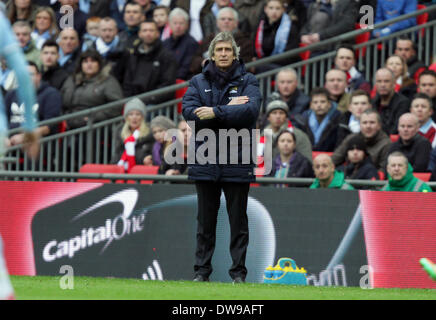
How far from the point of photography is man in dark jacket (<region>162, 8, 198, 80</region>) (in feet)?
57.2

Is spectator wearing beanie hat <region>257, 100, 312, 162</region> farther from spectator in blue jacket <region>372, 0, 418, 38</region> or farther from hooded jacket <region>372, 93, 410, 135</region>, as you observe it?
spectator in blue jacket <region>372, 0, 418, 38</region>

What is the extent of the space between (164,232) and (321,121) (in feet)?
11.7

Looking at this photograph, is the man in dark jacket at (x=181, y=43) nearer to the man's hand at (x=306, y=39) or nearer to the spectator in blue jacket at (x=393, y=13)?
the man's hand at (x=306, y=39)

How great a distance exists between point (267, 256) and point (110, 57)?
22.4ft

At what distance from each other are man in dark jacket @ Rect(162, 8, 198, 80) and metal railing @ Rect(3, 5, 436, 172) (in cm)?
107

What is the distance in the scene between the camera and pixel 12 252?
12.7 metres

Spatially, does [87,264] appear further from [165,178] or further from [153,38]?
[153,38]

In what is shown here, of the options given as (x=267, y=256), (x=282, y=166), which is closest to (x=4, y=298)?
(x=267, y=256)

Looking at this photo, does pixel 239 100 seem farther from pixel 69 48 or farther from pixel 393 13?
pixel 69 48

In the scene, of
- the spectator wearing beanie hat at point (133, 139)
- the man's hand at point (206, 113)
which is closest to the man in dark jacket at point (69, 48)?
the spectator wearing beanie hat at point (133, 139)

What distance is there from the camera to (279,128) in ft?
46.8

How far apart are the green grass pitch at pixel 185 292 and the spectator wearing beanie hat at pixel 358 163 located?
8.54 ft

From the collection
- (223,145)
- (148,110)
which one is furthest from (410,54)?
(223,145)

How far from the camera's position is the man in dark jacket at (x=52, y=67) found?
17.5 metres
